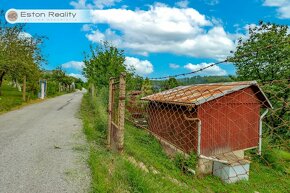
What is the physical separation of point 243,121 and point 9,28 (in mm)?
21317

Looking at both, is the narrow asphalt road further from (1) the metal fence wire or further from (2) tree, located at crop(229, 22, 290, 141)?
(2) tree, located at crop(229, 22, 290, 141)

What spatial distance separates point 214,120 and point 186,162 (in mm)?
1921

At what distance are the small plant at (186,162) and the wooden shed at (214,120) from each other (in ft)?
0.96

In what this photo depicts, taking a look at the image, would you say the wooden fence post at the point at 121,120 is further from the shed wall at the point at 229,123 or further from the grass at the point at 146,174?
→ the shed wall at the point at 229,123

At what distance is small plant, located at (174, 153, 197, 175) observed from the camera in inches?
346

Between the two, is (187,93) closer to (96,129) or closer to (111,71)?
(96,129)

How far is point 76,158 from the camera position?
564 centimetres

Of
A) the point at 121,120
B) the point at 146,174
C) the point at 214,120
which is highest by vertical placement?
the point at 121,120

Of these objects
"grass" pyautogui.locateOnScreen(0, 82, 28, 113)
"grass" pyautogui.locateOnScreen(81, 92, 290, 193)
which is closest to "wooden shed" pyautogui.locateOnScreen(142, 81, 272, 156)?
"grass" pyautogui.locateOnScreen(81, 92, 290, 193)

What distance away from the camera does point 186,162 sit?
29.2 ft

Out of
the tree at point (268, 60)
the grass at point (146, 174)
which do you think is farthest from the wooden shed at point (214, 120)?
the tree at point (268, 60)

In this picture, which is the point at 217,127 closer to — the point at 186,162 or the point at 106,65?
the point at 186,162

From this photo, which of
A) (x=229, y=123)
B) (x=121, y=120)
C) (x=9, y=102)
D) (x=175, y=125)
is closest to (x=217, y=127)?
(x=229, y=123)

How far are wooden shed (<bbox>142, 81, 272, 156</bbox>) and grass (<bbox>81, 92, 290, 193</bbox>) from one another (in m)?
0.99
